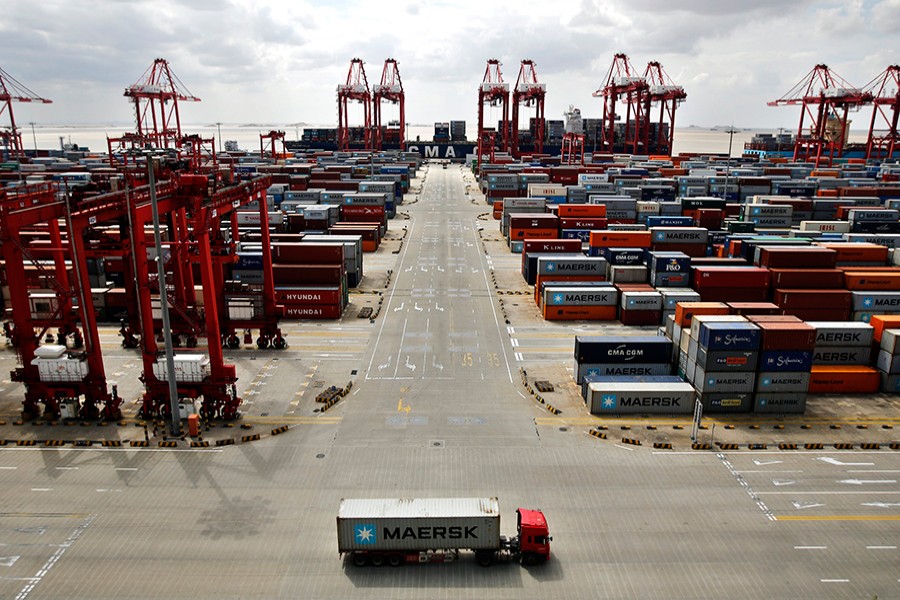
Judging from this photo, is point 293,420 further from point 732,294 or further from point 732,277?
point 732,294

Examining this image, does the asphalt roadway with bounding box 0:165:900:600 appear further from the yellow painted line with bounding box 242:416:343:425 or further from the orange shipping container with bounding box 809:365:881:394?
the orange shipping container with bounding box 809:365:881:394

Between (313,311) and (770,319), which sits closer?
(770,319)

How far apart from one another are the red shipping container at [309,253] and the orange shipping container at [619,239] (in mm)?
31165

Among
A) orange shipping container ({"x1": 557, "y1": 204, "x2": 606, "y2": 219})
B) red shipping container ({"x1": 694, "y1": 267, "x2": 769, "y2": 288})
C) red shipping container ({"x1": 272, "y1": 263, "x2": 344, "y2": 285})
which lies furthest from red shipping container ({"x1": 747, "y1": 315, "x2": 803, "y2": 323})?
orange shipping container ({"x1": 557, "y1": 204, "x2": 606, "y2": 219})

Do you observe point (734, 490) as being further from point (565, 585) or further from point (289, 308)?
point (289, 308)

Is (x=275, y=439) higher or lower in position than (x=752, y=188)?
lower

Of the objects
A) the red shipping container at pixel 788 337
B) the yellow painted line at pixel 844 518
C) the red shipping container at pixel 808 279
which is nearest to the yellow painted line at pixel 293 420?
the yellow painted line at pixel 844 518

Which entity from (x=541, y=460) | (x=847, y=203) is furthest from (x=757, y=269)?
(x=847, y=203)

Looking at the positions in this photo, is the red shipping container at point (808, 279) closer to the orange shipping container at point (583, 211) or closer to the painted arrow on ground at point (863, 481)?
the painted arrow on ground at point (863, 481)

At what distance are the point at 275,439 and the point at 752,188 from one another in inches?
4516

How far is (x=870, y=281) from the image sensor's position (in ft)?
178

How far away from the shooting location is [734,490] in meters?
30.2

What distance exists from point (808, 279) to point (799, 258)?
2.77 meters

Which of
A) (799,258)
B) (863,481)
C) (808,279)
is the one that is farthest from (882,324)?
(863,481)
